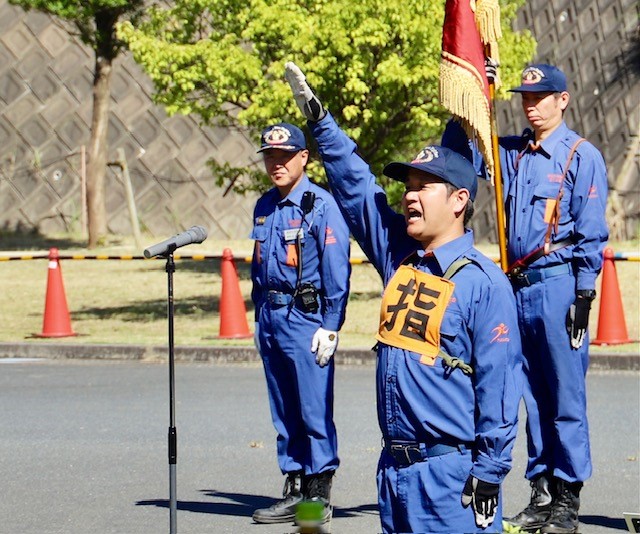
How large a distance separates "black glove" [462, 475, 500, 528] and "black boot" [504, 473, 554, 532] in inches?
99.9

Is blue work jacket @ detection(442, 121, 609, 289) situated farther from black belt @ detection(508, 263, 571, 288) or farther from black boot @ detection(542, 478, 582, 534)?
black boot @ detection(542, 478, 582, 534)

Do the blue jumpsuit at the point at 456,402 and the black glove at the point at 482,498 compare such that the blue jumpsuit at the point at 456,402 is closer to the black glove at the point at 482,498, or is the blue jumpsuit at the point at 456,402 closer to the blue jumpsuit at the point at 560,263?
the black glove at the point at 482,498

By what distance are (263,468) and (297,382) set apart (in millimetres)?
1689

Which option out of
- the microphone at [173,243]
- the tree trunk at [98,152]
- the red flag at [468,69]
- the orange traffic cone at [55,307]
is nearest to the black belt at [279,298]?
the microphone at [173,243]

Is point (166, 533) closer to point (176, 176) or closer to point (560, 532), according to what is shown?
point (560, 532)

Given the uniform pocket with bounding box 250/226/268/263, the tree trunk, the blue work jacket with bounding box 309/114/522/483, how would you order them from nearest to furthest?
the blue work jacket with bounding box 309/114/522/483 → the uniform pocket with bounding box 250/226/268/263 → the tree trunk

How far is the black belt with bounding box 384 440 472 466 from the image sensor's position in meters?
5.02

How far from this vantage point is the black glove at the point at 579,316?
289 inches

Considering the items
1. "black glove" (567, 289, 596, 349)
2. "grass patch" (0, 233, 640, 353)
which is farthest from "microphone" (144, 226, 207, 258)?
"grass patch" (0, 233, 640, 353)

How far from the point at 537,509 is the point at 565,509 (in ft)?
0.47

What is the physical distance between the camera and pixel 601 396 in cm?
1215

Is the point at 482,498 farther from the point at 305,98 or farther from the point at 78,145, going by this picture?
the point at 78,145

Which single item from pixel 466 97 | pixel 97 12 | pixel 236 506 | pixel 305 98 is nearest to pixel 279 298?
pixel 236 506

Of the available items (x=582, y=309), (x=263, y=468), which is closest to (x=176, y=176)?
(x=263, y=468)
